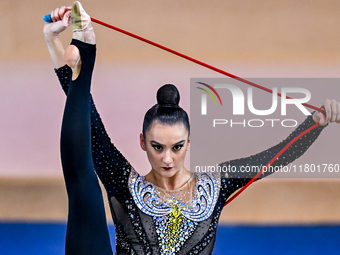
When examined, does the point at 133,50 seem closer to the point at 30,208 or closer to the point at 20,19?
the point at 20,19

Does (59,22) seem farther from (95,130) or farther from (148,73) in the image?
(148,73)

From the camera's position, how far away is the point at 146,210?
136 cm

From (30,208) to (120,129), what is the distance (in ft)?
2.35

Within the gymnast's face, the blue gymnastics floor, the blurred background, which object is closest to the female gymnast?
the gymnast's face

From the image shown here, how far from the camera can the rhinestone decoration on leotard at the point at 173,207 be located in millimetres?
1345

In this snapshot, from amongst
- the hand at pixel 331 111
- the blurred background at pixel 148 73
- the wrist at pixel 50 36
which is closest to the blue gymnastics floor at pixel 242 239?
the blurred background at pixel 148 73

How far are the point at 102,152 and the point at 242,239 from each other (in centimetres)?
149

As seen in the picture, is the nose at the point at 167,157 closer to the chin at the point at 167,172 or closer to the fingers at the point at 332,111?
Answer: the chin at the point at 167,172

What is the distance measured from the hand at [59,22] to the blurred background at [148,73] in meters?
1.47

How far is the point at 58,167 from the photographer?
2.84 metres

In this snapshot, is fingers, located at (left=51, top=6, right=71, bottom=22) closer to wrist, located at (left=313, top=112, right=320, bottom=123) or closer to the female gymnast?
the female gymnast

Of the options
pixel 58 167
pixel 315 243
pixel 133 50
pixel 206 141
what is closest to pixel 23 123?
pixel 58 167

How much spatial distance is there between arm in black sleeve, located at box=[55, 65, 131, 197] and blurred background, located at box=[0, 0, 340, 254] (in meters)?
1.31

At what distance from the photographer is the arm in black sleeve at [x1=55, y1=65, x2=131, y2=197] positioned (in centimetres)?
131
